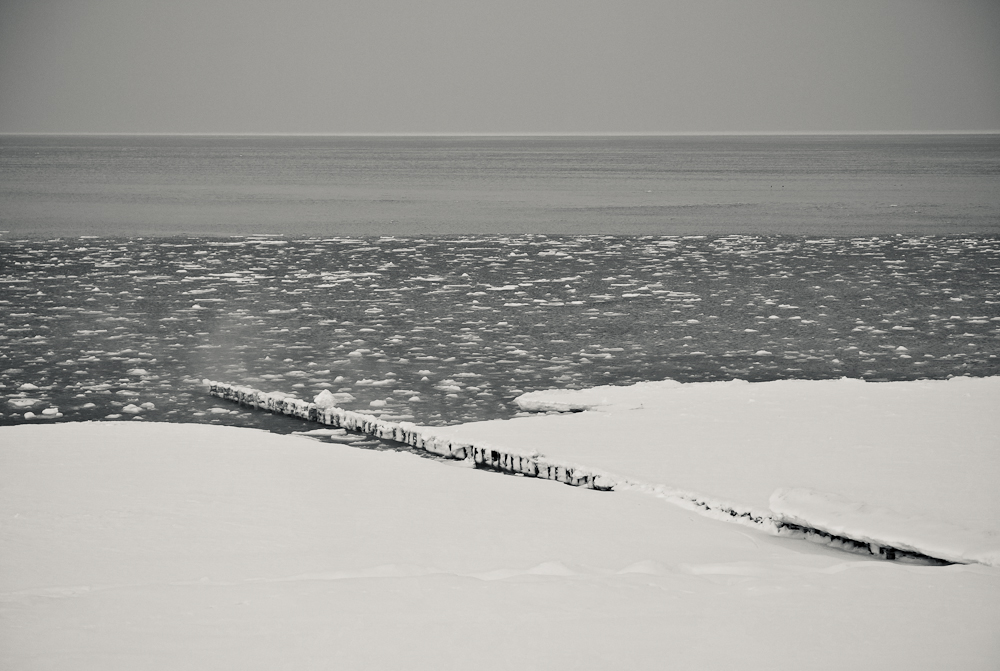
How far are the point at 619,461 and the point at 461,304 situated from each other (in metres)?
9.62

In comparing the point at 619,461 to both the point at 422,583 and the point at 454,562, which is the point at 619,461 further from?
the point at 422,583

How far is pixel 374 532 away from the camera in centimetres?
608

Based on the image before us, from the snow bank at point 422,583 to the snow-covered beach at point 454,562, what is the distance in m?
0.02

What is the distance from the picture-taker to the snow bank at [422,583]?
14.3 ft

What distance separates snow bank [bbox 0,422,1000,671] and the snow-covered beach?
0.02 meters

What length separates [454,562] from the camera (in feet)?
18.3

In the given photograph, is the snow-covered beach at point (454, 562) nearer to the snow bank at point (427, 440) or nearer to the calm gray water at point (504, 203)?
the snow bank at point (427, 440)

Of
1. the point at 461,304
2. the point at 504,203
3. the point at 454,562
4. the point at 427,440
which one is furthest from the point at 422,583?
the point at 504,203

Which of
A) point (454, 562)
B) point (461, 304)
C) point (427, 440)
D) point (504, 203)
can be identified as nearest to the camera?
point (454, 562)

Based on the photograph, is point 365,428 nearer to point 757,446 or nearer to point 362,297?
point 757,446

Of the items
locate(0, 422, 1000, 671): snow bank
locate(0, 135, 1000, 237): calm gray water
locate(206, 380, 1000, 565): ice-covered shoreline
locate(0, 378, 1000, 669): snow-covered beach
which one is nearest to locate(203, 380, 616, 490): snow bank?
locate(206, 380, 1000, 565): ice-covered shoreline

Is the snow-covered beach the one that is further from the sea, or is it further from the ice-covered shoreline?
the sea

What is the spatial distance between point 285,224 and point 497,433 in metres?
26.8

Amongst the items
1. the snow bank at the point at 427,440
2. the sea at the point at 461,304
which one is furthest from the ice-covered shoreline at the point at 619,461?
the sea at the point at 461,304
